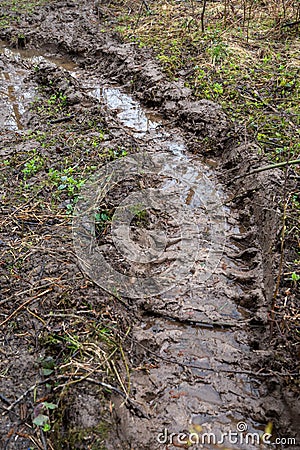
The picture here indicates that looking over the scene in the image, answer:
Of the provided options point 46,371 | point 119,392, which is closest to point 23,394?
point 46,371

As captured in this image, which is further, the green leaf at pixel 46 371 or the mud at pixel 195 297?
the mud at pixel 195 297

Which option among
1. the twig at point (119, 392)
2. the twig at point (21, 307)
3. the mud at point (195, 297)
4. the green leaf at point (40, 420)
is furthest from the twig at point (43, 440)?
the twig at point (21, 307)

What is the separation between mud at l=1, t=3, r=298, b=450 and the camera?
2.52 m

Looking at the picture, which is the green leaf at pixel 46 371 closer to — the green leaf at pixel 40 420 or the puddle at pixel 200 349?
the green leaf at pixel 40 420

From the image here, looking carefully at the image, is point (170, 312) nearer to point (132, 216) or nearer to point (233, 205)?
point (132, 216)

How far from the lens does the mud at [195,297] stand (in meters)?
2.52

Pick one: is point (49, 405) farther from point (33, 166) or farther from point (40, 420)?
point (33, 166)

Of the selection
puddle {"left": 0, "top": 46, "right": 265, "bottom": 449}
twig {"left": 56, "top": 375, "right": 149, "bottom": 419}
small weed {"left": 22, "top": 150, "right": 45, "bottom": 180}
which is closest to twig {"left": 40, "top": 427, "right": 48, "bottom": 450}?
twig {"left": 56, "top": 375, "right": 149, "bottom": 419}

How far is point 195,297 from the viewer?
10.8 ft

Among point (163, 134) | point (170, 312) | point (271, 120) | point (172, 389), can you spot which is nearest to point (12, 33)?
point (163, 134)

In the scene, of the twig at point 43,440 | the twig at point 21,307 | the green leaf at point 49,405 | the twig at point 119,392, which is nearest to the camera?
the twig at point 43,440

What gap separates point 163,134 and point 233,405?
3.57 meters

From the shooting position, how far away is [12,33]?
7.98 m

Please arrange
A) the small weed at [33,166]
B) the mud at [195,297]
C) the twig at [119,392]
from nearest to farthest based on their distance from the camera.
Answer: the twig at [119,392], the mud at [195,297], the small weed at [33,166]
